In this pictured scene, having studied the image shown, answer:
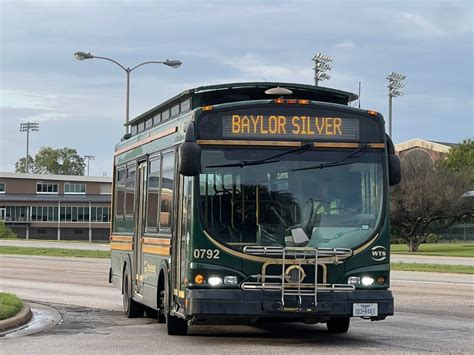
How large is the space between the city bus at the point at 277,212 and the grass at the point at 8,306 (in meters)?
3.84

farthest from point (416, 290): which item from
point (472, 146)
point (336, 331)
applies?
point (472, 146)

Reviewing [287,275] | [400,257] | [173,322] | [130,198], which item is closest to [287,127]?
[287,275]

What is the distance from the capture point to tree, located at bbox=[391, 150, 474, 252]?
64062 mm

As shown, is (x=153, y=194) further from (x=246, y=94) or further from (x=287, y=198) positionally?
(x=287, y=198)

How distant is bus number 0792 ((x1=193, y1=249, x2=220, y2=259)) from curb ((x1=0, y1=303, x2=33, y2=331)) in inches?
175

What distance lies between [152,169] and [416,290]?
37.2ft

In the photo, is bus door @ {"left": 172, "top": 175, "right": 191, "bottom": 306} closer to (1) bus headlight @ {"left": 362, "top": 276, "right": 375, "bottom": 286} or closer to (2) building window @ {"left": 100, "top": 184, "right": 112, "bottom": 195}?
(1) bus headlight @ {"left": 362, "top": 276, "right": 375, "bottom": 286}

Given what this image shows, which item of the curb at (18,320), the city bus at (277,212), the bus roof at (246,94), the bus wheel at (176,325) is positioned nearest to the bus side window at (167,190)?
the city bus at (277,212)

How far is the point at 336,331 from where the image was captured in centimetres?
1485

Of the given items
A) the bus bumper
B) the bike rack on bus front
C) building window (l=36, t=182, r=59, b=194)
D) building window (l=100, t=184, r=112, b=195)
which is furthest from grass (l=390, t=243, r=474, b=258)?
building window (l=100, t=184, r=112, b=195)

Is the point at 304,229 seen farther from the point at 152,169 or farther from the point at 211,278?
the point at 152,169

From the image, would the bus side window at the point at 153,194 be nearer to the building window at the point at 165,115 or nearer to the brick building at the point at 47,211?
the building window at the point at 165,115

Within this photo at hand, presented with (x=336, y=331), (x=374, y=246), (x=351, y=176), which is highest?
(x=351, y=176)

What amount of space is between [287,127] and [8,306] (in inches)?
282
